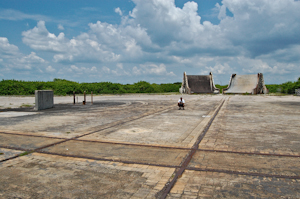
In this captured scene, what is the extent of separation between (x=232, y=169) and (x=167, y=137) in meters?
2.89

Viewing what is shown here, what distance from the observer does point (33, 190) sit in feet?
11.5

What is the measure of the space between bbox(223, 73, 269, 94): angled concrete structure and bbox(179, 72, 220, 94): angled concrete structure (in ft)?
12.2

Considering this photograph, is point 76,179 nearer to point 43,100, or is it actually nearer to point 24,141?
point 24,141

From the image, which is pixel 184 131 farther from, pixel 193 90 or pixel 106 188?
pixel 193 90

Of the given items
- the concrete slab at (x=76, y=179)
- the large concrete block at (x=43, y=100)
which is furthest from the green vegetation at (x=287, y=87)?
the concrete slab at (x=76, y=179)

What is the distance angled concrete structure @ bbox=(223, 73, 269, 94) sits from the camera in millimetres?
44566

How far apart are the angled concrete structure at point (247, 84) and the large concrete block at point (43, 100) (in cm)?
3658

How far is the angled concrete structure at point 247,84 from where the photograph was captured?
4457 cm

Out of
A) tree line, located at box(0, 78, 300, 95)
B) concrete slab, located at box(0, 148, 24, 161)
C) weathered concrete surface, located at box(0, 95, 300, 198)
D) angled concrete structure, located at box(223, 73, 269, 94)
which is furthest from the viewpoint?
angled concrete structure, located at box(223, 73, 269, 94)

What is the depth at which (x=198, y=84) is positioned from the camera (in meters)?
49.9

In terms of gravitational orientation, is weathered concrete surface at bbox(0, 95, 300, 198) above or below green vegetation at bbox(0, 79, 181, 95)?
below

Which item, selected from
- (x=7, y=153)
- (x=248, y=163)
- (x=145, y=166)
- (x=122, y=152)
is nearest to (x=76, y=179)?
(x=145, y=166)

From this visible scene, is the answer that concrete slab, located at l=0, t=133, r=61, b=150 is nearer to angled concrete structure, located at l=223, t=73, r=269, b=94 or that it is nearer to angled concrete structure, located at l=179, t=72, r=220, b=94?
angled concrete structure, located at l=179, t=72, r=220, b=94

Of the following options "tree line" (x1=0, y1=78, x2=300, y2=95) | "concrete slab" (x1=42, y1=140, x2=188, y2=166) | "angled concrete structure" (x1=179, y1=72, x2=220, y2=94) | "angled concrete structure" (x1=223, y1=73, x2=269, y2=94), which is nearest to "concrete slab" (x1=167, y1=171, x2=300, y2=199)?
"concrete slab" (x1=42, y1=140, x2=188, y2=166)
